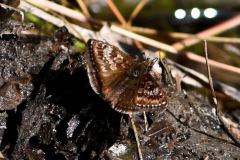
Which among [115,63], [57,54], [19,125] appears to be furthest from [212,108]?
[19,125]

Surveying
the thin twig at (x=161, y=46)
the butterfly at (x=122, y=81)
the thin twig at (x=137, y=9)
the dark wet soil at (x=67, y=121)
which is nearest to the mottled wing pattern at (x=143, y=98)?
the butterfly at (x=122, y=81)

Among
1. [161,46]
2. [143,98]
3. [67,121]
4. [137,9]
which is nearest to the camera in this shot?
[143,98]

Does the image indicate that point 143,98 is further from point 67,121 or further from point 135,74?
point 67,121

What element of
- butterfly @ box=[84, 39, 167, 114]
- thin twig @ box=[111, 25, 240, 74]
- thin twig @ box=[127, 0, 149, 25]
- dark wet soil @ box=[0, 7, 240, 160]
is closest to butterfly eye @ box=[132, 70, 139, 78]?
butterfly @ box=[84, 39, 167, 114]

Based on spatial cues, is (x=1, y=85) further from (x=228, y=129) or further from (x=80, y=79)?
(x=228, y=129)

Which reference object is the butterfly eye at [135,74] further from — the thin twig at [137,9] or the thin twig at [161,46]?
the thin twig at [137,9]

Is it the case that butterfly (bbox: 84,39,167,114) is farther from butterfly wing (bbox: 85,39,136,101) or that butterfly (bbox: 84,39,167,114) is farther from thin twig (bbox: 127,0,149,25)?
thin twig (bbox: 127,0,149,25)

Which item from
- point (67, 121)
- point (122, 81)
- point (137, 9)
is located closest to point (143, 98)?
point (122, 81)
